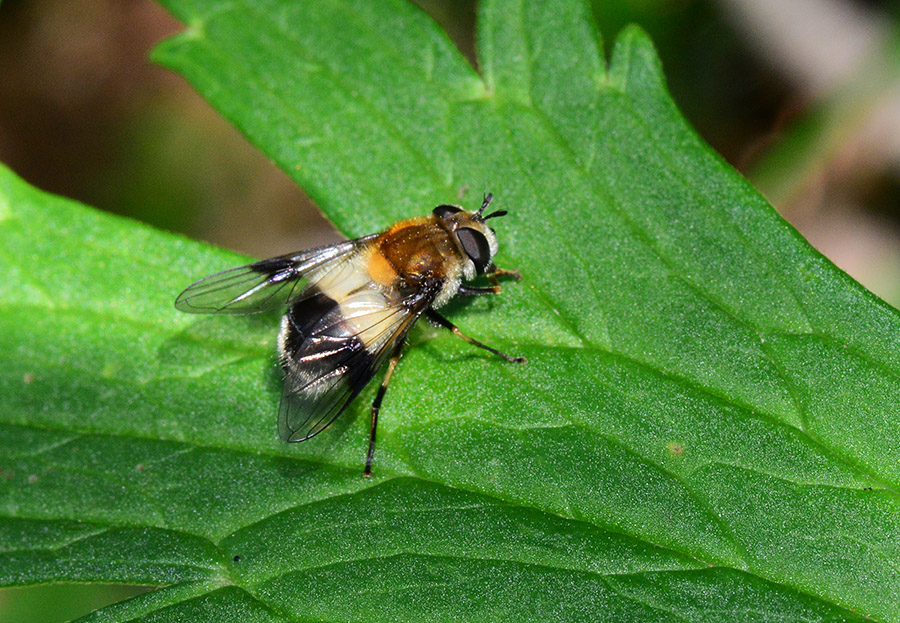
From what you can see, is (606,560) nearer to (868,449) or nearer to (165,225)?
(868,449)

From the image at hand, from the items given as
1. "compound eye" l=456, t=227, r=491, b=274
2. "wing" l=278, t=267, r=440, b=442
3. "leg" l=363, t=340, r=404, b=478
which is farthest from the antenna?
"leg" l=363, t=340, r=404, b=478

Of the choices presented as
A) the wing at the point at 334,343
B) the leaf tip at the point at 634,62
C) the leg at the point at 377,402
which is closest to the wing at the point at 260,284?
the wing at the point at 334,343

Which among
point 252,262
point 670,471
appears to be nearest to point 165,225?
point 252,262

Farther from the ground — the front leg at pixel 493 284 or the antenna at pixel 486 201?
the antenna at pixel 486 201

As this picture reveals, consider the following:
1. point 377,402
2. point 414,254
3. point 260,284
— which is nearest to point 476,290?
point 414,254

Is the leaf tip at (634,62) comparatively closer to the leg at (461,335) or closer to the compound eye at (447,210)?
the compound eye at (447,210)

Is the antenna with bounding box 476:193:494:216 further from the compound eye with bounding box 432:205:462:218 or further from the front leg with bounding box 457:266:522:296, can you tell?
the front leg with bounding box 457:266:522:296

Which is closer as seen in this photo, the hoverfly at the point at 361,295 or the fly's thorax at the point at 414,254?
the hoverfly at the point at 361,295

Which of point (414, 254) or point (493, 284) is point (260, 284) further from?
point (493, 284)
